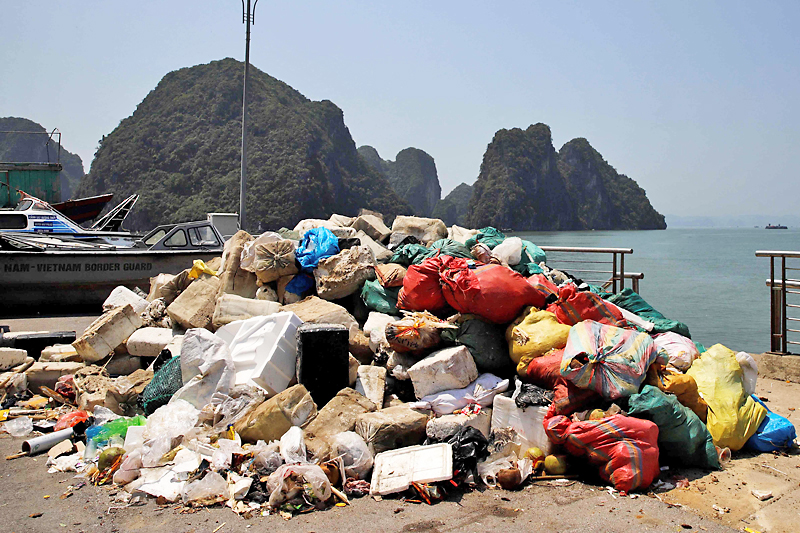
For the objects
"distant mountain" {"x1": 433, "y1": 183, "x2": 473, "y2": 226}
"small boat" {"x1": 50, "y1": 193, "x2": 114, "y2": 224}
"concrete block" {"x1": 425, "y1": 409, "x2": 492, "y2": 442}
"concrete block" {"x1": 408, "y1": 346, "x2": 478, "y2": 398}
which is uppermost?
"distant mountain" {"x1": 433, "y1": 183, "x2": 473, "y2": 226}

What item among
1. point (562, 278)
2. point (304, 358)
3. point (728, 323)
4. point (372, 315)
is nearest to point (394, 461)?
point (304, 358)

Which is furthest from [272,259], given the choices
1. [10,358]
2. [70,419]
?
[10,358]

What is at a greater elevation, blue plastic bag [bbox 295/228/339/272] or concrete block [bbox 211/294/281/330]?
blue plastic bag [bbox 295/228/339/272]

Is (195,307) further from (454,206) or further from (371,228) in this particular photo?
(454,206)

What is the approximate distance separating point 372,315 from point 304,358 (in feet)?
3.62

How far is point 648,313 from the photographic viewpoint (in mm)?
4914

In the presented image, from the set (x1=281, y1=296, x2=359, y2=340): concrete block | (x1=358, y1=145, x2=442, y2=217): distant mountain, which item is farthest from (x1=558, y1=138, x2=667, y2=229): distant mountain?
(x1=281, y1=296, x2=359, y2=340): concrete block

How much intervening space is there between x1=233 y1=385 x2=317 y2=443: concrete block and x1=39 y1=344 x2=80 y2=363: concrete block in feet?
9.06

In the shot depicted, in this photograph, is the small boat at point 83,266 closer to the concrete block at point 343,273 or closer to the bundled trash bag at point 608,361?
the concrete block at point 343,273

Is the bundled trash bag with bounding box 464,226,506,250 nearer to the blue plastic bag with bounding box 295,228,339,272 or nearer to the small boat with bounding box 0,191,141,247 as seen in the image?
the blue plastic bag with bounding box 295,228,339,272

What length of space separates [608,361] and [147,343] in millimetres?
3911

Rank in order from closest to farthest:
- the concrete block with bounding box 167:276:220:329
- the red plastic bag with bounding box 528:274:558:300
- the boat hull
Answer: the red plastic bag with bounding box 528:274:558:300 → the concrete block with bounding box 167:276:220:329 → the boat hull

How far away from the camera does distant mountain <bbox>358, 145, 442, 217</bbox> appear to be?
10131 cm

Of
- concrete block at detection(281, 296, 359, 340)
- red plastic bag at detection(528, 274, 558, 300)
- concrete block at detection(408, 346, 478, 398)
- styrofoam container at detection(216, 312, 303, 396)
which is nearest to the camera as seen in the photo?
concrete block at detection(408, 346, 478, 398)
